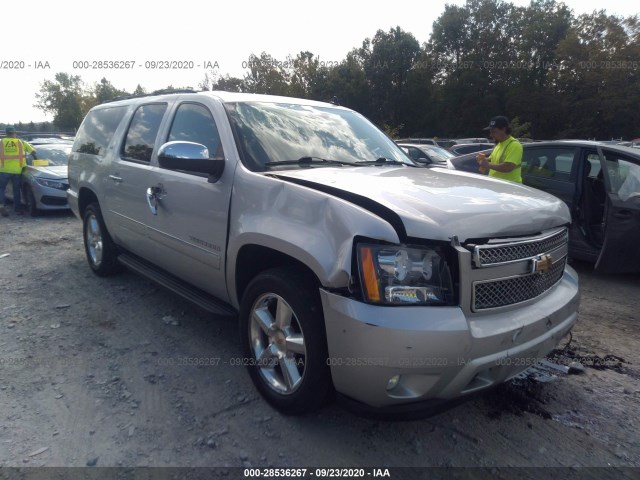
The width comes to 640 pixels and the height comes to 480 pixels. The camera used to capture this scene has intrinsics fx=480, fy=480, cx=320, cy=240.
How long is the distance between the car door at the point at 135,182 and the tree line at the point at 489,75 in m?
27.3

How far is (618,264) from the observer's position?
4.97 metres

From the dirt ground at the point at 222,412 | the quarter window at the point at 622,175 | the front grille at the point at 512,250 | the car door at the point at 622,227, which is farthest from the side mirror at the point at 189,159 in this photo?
the quarter window at the point at 622,175

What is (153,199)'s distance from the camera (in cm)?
384

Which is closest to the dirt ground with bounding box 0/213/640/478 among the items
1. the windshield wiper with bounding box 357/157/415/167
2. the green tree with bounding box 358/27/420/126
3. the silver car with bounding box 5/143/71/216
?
the windshield wiper with bounding box 357/157/415/167

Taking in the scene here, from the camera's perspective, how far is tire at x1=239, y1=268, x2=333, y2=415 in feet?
8.04

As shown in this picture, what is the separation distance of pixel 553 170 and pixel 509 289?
A: 4368 mm

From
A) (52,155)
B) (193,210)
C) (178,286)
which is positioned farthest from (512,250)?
(52,155)

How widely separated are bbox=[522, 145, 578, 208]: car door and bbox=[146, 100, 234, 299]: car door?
4.40m

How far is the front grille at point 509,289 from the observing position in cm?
230

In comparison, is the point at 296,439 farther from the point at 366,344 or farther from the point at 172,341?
the point at 172,341

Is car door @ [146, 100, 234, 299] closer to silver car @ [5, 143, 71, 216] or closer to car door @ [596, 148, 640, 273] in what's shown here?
car door @ [596, 148, 640, 273]

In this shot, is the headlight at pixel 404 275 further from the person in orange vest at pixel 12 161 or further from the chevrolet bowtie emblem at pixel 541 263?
the person in orange vest at pixel 12 161

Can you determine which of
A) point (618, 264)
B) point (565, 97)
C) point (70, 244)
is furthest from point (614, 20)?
point (70, 244)

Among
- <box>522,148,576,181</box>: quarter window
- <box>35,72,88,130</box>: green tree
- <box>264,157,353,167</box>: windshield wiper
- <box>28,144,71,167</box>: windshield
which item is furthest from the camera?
<box>35,72,88,130</box>: green tree
